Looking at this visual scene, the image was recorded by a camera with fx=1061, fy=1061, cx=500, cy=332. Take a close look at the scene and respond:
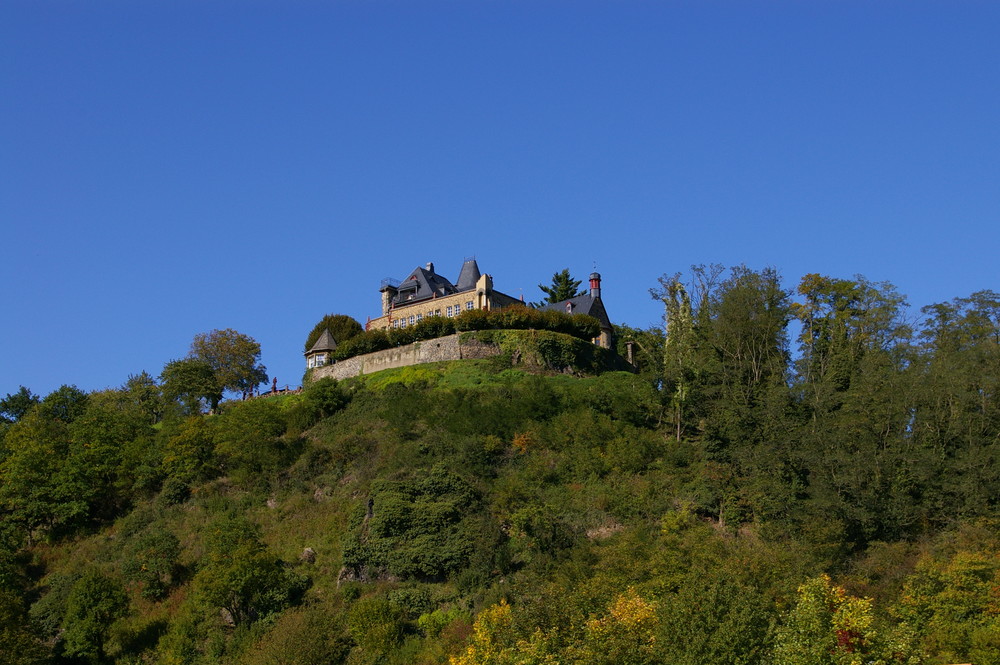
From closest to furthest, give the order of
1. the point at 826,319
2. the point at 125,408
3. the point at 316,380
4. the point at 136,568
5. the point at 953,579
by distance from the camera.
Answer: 1. the point at 953,579
2. the point at 136,568
3. the point at 826,319
4. the point at 316,380
5. the point at 125,408

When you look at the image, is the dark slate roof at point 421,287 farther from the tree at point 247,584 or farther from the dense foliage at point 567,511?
the tree at point 247,584

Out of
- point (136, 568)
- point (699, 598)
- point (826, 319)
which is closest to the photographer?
point (699, 598)

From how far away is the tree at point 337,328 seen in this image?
8306 centimetres

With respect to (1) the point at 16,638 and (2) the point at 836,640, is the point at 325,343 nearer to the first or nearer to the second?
(1) the point at 16,638

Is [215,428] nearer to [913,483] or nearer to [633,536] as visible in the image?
[633,536]

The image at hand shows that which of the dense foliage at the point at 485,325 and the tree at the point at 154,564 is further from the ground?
the dense foliage at the point at 485,325

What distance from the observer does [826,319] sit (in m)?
60.5

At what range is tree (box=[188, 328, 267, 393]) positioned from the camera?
3499 inches

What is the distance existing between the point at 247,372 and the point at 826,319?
163ft

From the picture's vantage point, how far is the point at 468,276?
83062 millimetres

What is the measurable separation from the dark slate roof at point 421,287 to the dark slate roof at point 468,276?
2.21ft

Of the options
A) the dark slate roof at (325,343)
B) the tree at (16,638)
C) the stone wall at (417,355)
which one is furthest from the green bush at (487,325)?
the tree at (16,638)

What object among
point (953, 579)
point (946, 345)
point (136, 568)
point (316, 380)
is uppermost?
point (316, 380)

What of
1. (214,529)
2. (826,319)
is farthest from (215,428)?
(826,319)
